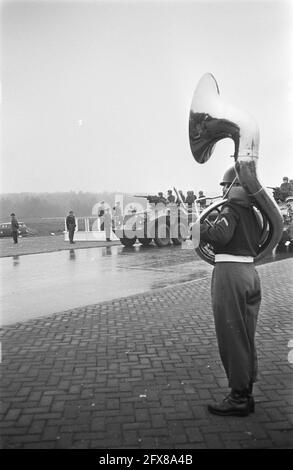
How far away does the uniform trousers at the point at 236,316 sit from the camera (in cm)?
314

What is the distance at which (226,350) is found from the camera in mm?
3199

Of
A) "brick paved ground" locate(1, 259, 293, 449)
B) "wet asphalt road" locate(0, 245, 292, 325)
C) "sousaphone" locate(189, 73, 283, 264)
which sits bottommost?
"wet asphalt road" locate(0, 245, 292, 325)

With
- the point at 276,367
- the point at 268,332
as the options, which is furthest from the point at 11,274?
the point at 276,367

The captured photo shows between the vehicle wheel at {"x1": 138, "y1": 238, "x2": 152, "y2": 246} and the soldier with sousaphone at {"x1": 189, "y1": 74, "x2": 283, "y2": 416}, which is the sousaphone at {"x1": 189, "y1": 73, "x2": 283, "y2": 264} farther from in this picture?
the vehicle wheel at {"x1": 138, "y1": 238, "x2": 152, "y2": 246}

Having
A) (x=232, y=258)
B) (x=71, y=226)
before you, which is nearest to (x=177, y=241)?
(x=71, y=226)

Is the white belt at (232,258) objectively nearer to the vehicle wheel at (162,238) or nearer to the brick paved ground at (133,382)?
the brick paved ground at (133,382)

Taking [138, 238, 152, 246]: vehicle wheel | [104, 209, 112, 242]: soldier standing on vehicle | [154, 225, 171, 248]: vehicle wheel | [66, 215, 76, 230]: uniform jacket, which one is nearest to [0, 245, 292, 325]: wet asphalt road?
[154, 225, 171, 248]: vehicle wheel

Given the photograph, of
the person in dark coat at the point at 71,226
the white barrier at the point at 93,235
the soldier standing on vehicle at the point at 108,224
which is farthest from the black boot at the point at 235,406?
the white barrier at the point at 93,235

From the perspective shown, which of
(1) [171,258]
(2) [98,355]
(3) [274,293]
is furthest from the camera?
(1) [171,258]

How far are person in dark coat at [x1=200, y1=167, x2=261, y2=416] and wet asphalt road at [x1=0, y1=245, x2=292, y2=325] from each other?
382cm

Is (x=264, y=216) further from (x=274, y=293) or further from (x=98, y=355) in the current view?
(x=274, y=293)

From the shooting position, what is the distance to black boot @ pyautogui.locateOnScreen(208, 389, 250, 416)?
3176 millimetres

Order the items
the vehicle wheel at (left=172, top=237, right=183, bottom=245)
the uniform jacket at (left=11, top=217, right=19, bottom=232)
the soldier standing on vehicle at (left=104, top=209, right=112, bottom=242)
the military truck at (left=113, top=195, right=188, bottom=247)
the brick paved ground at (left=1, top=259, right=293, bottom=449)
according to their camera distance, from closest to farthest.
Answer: the brick paved ground at (left=1, top=259, right=293, bottom=449) < the military truck at (left=113, top=195, right=188, bottom=247) < the vehicle wheel at (left=172, top=237, right=183, bottom=245) < the uniform jacket at (left=11, top=217, right=19, bottom=232) < the soldier standing on vehicle at (left=104, top=209, right=112, bottom=242)
